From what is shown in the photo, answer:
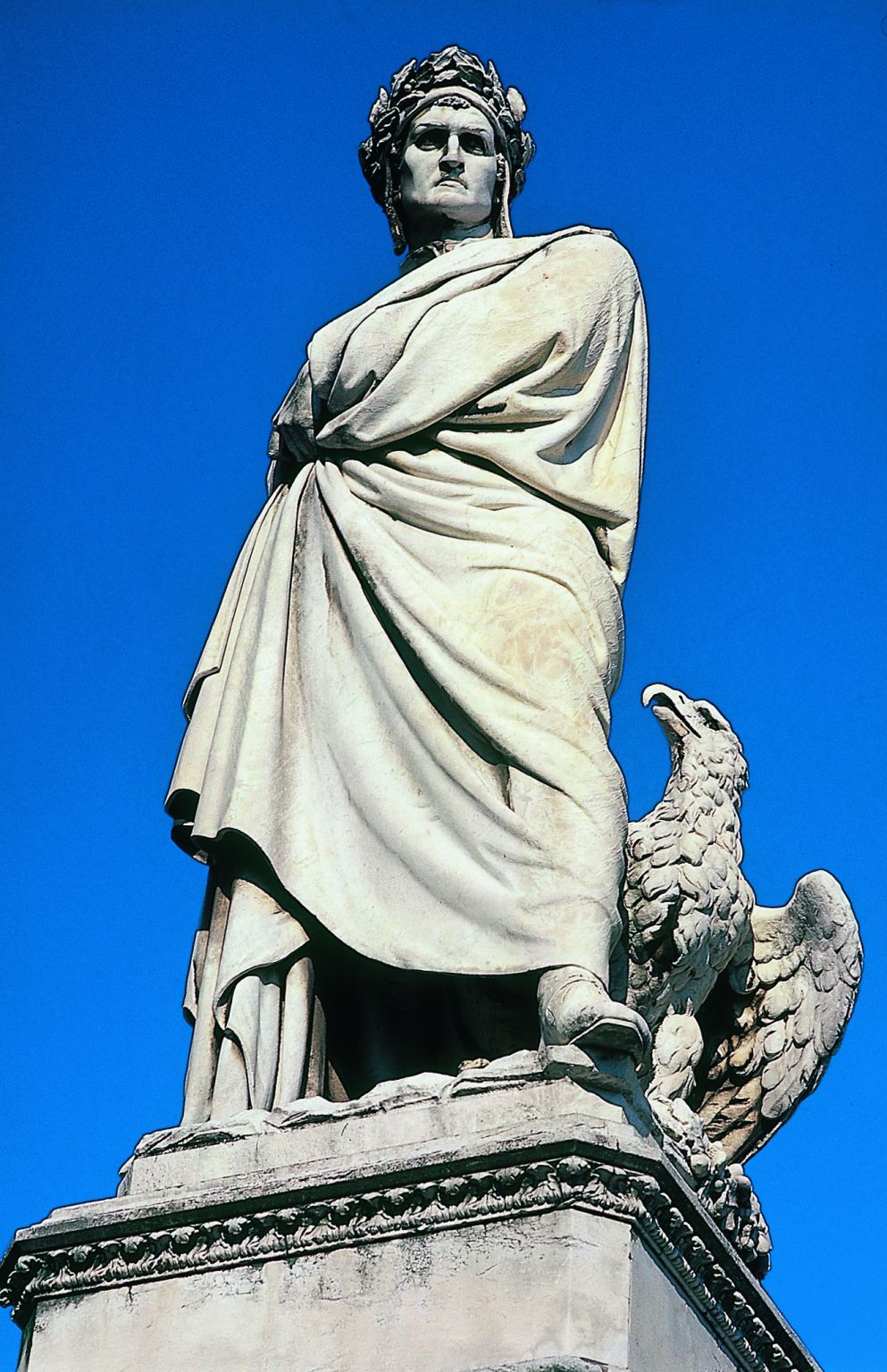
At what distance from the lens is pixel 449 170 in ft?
37.2

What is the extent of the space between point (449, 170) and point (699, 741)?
2864mm

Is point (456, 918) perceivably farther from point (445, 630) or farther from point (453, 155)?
point (453, 155)

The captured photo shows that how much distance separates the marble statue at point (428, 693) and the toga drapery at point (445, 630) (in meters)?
0.01

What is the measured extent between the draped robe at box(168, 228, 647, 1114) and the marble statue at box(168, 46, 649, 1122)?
0.01 metres

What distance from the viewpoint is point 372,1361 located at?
8031 millimetres

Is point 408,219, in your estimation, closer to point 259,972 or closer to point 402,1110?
point 259,972

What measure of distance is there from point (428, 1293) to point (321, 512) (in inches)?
142

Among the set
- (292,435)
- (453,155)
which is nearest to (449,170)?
(453,155)

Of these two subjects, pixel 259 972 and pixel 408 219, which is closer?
pixel 259 972

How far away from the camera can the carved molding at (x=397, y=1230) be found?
817 cm

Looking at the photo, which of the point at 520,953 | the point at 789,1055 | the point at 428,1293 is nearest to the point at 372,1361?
the point at 428,1293

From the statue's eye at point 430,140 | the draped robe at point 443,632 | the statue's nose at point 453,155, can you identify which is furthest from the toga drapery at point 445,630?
the statue's eye at point 430,140

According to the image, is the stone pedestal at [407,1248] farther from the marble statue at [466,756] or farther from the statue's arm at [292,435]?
the statue's arm at [292,435]

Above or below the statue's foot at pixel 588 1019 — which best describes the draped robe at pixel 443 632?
above
